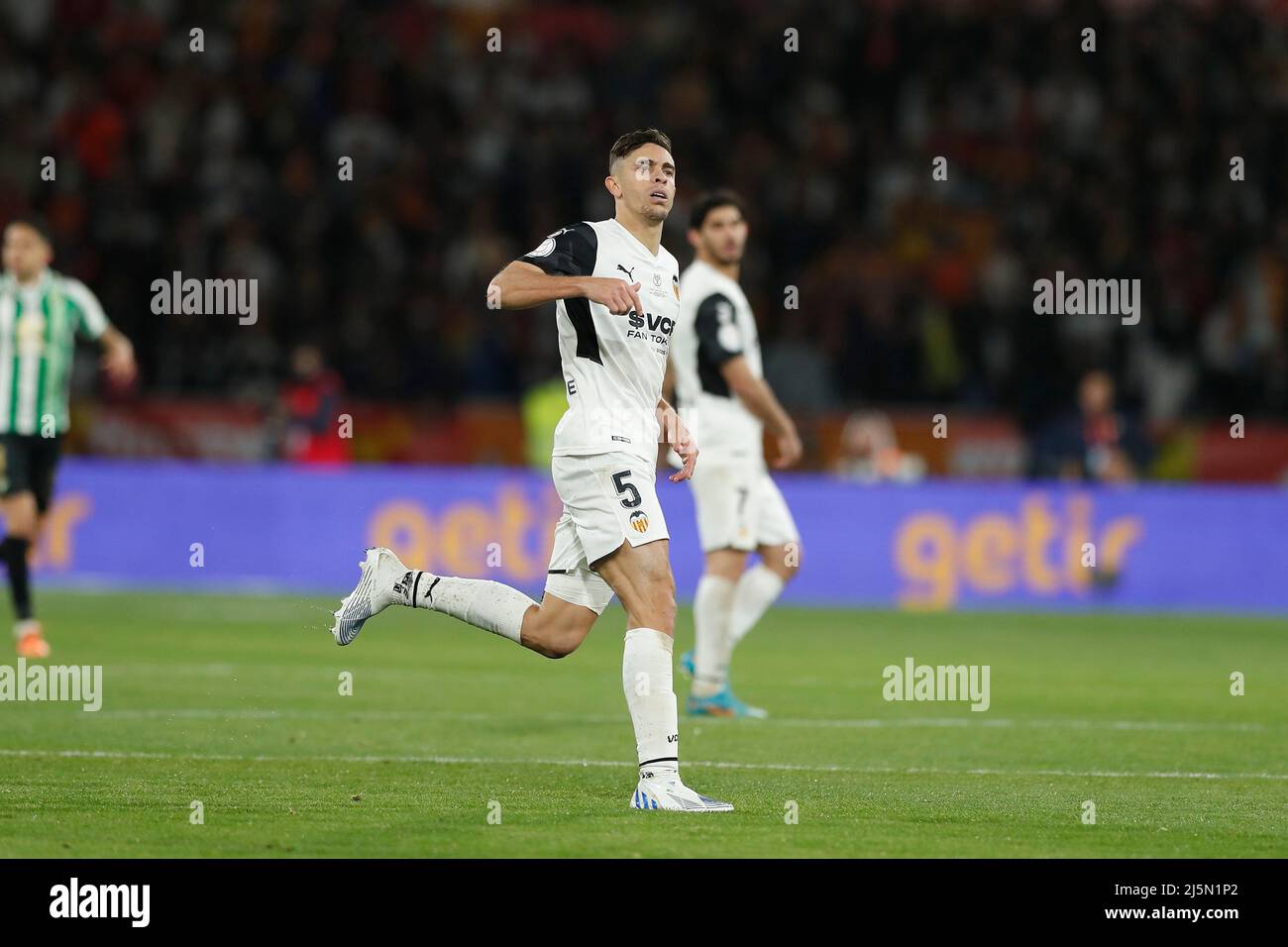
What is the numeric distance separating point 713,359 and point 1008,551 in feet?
32.2

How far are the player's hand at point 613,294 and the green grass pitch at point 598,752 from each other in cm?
190

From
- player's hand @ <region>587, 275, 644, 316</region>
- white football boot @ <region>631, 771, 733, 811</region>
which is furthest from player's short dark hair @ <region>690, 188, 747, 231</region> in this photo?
white football boot @ <region>631, 771, 733, 811</region>

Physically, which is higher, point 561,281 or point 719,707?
point 561,281

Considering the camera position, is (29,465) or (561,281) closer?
(561,281)

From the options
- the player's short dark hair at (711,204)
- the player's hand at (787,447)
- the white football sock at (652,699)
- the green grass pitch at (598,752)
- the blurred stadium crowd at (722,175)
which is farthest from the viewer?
the blurred stadium crowd at (722,175)

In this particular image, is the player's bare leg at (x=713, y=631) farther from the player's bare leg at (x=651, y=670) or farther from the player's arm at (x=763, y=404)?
the player's bare leg at (x=651, y=670)

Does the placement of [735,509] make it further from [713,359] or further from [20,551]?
[20,551]

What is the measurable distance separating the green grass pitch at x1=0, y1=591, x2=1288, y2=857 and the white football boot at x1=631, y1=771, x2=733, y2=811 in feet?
0.28

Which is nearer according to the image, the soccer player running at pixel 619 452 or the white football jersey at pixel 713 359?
the soccer player running at pixel 619 452

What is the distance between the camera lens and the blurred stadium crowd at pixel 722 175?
2439 centimetres

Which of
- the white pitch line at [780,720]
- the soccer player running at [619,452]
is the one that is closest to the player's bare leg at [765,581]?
the white pitch line at [780,720]

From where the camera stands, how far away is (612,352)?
808 centimetres

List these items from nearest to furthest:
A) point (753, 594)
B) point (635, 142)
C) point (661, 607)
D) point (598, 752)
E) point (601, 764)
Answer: point (661, 607) → point (635, 142) → point (601, 764) → point (598, 752) → point (753, 594)

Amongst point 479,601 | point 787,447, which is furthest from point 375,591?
point 787,447
